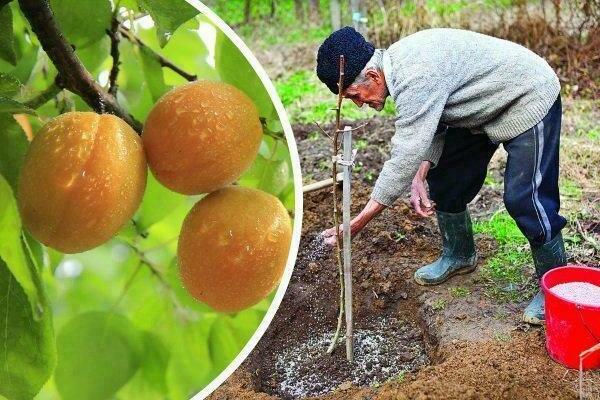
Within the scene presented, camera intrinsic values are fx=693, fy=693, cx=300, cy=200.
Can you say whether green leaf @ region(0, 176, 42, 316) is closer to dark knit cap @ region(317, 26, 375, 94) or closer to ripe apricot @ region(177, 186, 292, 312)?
ripe apricot @ region(177, 186, 292, 312)

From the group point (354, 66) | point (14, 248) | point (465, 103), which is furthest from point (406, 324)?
point (14, 248)

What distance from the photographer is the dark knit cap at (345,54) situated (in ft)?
7.69

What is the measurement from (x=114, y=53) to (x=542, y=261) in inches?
80.2

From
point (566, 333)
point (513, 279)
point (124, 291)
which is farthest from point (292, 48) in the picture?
point (124, 291)

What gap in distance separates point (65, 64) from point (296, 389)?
2117mm

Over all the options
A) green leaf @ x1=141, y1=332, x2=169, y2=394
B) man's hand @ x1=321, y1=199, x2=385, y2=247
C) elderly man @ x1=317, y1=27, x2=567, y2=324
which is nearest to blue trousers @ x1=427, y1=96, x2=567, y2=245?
elderly man @ x1=317, y1=27, x2=567, y2=324

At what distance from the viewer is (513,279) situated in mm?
3070

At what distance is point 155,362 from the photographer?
129 centimetres

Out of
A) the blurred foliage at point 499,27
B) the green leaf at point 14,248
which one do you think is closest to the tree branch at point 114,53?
the green leaf at point 14,248

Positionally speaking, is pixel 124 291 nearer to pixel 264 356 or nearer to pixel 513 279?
pixel 264 356

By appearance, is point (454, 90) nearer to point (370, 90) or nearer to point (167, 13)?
point (370, 90)

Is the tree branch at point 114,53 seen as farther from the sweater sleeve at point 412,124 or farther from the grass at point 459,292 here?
the grass at point 459,292

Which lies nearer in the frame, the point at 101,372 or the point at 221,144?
the point at 221,144

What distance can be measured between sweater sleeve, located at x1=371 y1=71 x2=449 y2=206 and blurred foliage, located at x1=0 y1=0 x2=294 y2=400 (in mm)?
1207
